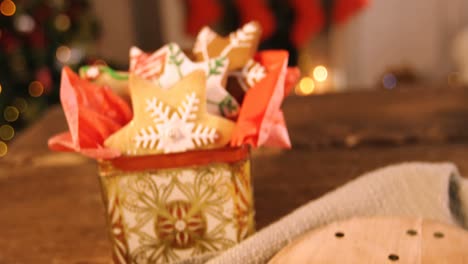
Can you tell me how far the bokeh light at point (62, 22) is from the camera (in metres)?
2.37

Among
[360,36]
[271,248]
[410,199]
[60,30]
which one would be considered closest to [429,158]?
[410,199]

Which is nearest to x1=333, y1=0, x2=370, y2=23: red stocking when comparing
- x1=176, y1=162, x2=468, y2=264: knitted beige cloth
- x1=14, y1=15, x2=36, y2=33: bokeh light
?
x1=14, y1=15, x2=36, y2=33: bokeh light

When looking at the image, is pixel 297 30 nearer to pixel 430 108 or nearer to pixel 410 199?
pixel 430 108

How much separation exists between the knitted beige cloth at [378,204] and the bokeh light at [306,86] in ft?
7.76

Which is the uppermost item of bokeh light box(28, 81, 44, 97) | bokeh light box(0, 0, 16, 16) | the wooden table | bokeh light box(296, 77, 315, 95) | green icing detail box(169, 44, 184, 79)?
bokeh light box(0, 0, 16, 16)

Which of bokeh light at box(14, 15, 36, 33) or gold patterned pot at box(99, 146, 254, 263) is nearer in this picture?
gold patterned pot at box(99, 146, 254, 263)

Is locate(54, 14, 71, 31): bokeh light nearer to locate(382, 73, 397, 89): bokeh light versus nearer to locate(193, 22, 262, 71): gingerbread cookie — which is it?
locate(382, 73, 397, 89): bokeh light

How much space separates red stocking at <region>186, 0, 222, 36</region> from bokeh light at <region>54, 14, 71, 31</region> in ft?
2.32

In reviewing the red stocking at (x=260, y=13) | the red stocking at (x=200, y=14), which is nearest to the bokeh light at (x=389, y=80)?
the red stocking at (x=260, y=13)

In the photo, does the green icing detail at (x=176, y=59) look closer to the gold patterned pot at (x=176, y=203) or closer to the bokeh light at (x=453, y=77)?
the gold patterned pot at (x=176, y=203)

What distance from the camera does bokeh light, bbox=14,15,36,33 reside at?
7.07ft

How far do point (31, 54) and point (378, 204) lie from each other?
200 cm

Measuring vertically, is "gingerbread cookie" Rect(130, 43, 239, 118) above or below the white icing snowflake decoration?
above

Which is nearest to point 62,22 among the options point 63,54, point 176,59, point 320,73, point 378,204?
point 63,54
